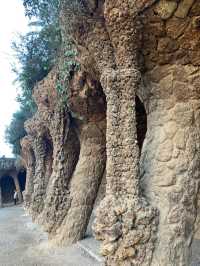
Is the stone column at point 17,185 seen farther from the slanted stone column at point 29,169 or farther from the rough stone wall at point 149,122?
the rough stone wall at point 149,122

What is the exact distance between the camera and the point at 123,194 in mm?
4199

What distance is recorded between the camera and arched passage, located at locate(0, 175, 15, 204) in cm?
2429

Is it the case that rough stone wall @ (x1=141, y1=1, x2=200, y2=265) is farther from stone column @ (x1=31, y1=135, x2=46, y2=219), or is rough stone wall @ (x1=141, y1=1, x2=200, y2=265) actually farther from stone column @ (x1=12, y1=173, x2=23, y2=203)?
stone column @ (x1=12, y1=173, x2=23, y2=203)

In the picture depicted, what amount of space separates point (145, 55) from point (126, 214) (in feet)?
6.62

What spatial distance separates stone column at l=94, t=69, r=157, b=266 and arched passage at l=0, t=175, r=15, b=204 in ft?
68.9

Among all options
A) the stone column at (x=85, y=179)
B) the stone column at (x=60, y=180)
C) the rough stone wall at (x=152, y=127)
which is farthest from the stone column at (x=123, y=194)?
the stone column at (x=60, y=180)

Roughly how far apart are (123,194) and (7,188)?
21805 millimetres

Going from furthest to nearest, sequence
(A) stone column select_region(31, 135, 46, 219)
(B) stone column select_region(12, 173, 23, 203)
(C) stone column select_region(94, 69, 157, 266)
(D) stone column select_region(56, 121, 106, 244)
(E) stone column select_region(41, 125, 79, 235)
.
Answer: (B) stone column select_region(12, 173, 23, 203)
(A) stone column select_region(31, 135, 46, 219)
(E) stone column select_region(41, 125, 79, 235)
(D) stone column select_region(56, 121, 106, 244)
(C) stone column select_region(94, 69, 157, 266)

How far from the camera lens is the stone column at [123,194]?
399 centimetres

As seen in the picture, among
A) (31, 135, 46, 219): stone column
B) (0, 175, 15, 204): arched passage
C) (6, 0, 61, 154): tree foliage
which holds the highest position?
(6, 0, 61, 154): tree foliage

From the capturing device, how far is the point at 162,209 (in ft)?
13.5

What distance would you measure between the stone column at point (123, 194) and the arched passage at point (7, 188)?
827 inches

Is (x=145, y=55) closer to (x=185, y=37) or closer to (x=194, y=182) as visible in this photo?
(x=185, y=37)

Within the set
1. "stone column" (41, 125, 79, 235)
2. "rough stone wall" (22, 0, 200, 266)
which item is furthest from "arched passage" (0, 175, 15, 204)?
"rough stone wall" (22, 0, 200, 266)
